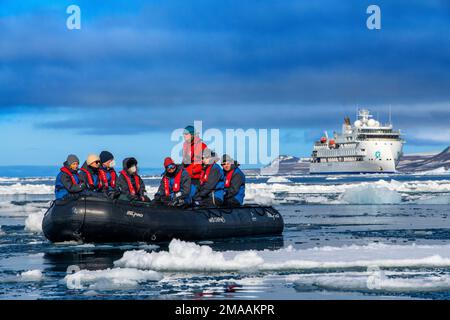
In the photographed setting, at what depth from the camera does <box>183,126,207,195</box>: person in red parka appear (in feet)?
55.5

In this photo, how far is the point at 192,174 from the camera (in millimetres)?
17500

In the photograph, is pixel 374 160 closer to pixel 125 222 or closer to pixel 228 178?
pixel 228 178

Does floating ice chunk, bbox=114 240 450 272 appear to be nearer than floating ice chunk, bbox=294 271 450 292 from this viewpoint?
No

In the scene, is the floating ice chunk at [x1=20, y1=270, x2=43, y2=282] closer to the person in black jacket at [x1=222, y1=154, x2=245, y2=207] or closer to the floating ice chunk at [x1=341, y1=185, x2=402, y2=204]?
the person in black jacket at [x1=222, y1=154, x2=245, y2=207]

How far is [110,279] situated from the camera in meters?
10.6

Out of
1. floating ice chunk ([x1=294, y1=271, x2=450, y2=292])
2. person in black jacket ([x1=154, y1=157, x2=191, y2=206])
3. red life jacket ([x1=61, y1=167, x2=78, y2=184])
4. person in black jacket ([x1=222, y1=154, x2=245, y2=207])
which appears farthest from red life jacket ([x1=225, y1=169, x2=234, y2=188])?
floating ice chunk ([x1=294, y1=271, x2=450, y2=292])

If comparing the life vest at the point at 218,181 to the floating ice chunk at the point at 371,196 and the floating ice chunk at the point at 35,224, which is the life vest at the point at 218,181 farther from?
the floating ice chunk at the point at 371,196

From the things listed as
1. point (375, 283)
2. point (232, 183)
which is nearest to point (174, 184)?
point (232, 183)

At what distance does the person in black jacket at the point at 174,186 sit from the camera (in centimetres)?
1638

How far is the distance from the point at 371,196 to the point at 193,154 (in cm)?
1744

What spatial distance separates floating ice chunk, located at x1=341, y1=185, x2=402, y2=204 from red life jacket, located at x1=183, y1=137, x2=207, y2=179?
16.7 meters

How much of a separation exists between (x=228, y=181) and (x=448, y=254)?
630cm

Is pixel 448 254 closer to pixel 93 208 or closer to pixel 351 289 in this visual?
pixel 351 289
